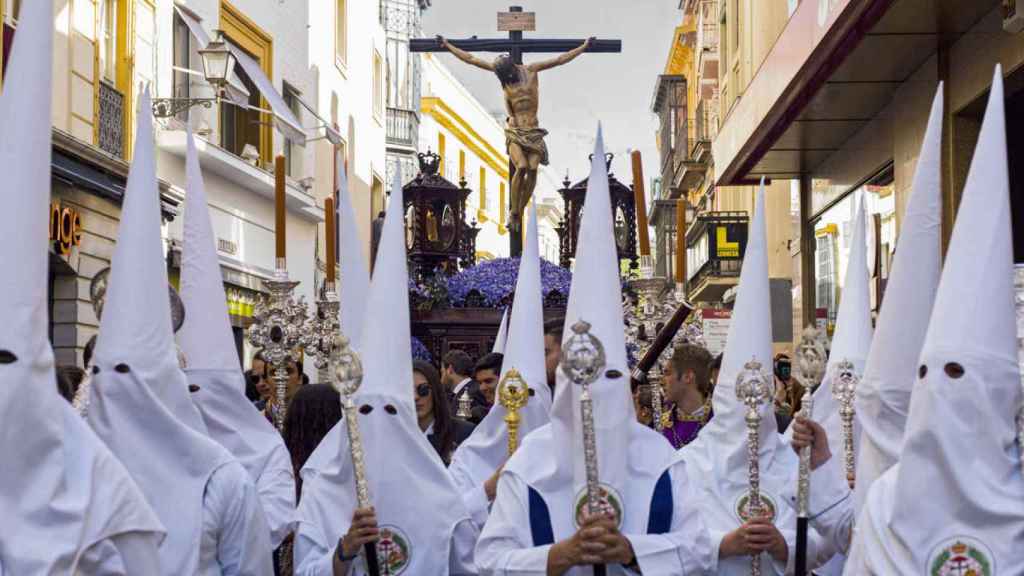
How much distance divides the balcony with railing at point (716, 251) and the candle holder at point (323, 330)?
1719 centimetres

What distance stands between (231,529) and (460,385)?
217 inches

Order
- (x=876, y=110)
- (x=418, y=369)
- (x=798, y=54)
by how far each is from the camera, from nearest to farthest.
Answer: (x=418, y=369)
(x=798, y=54)
(x=876, y=110)

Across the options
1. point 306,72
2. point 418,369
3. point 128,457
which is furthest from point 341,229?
point 306,72

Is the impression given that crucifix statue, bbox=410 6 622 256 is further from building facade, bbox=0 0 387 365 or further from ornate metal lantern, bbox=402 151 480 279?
building facade, bbox=0 0 387 365

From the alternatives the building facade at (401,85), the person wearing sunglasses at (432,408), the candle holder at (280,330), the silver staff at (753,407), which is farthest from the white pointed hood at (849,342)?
the building facade at (401,85)

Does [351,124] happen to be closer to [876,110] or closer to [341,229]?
[876,110]

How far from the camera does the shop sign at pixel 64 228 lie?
17.5 metres

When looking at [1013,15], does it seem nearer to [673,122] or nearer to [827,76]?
[827,76]

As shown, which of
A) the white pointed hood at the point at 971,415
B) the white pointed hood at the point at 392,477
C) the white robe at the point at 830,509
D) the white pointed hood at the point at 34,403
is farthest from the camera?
the white robe at the point at 830,509

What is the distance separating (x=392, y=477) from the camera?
604 centimetres

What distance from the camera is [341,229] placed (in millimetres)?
7625

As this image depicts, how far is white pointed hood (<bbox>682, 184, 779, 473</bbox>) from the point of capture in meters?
6.44

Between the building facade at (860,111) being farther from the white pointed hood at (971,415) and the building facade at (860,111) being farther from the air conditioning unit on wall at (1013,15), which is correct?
the white pointed hood at (971,415)

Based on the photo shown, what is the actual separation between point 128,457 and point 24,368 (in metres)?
1.16
